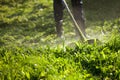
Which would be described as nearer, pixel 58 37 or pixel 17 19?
pixel 58 37

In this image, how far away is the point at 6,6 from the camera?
1264 centimetres

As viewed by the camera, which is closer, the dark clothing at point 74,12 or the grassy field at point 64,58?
the grassy field at point 64,58

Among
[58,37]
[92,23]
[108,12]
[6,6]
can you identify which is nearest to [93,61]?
[58,37]

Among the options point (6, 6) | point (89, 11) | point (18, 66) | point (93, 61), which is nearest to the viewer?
point (18, 66)

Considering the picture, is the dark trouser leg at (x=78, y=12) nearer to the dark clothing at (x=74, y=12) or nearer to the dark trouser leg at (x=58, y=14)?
the dark clothing at (x=74, y=12)

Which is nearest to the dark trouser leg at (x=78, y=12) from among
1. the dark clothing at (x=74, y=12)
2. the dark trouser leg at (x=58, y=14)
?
the dark clothing at (x=74, y=12)

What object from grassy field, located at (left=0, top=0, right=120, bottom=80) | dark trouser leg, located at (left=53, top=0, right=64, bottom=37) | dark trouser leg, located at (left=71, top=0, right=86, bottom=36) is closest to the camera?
grassy field, located at (left=0, top=0, right=120, bottom=80)

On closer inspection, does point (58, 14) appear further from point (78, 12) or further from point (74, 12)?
point (78, 12)

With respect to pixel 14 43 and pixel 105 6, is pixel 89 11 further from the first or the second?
pixel 14 43

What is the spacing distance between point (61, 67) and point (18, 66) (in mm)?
670

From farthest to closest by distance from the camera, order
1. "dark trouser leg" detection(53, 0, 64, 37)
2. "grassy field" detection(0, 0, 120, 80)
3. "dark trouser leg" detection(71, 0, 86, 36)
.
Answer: "dark trouser leg" detection(53, 0, 64, 37)
"dark trouser leg" detection(71, 0, 86, 36)
"grassy field" detection(0, 0, 120, 80)

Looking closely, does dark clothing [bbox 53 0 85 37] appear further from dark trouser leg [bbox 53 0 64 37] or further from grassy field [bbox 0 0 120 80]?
grassy field [bbox 0 0 120 80]

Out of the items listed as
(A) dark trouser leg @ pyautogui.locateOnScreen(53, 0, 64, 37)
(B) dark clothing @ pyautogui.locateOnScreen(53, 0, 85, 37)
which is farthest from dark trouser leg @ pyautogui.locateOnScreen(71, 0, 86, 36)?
(A) dark trouser leg @ pyautogui.locateOnScreen(53, 0, 64, 37)

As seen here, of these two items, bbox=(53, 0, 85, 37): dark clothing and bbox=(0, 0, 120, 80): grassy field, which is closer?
bbox=(0, 0, 120, 80): grassy field
